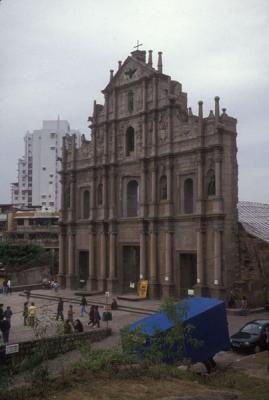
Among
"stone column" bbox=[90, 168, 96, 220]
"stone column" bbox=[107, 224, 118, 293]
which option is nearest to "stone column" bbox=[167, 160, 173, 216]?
"stone column" bbox=[107, 224, 118, 293]

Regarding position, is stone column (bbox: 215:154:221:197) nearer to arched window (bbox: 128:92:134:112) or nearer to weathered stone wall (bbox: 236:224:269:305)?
weathered stone wall (bbox: 236:224:269:305)

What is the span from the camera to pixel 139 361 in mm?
13570

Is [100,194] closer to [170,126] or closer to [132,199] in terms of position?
[132,199]

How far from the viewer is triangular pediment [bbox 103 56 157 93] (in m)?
38.1

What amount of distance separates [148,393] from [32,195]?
101830 mm

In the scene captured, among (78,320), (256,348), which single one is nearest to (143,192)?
(78,320)

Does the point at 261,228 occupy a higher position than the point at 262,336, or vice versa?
the point at 261,228

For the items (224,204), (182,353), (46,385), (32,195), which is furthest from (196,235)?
(32,195)

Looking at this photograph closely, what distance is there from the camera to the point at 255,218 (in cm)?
3572

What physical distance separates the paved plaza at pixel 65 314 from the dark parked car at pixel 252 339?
3.32 m

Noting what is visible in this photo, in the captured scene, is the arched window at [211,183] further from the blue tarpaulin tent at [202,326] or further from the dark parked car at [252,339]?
the blue tarpaulin tent at [202,326]

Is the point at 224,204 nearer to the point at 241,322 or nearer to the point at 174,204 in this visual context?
the point at 174,204

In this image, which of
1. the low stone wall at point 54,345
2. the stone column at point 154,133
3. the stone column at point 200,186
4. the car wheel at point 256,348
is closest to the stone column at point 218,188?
the stone column at point 200,186

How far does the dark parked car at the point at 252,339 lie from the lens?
67.4ft
